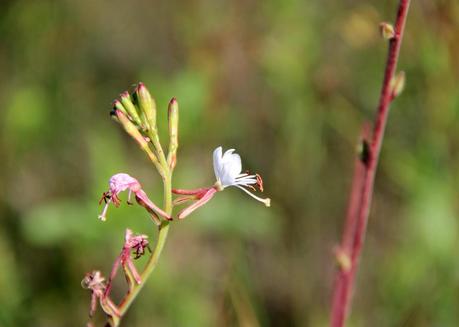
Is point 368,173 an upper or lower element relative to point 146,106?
lower

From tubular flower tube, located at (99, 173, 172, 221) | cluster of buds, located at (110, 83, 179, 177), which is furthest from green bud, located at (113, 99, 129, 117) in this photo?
tubular flower tube, located at (99, 173, 172, 221)

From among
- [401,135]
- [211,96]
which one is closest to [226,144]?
[211,96]

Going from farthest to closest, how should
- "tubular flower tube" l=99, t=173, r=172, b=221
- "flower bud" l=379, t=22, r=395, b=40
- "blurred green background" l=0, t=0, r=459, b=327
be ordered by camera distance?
"blurred green background" l=0, t=0, r=459, b=327 < "flower bud" l=379, t=22, r=395, b=40 < "tubular flower tube" l=99, t=173, r=172, b=221

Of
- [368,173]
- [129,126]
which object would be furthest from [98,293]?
[368,173]

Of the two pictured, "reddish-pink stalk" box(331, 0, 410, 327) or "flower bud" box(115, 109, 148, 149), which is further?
"reddish-pink stalk" box(331, 0, 410, 327)

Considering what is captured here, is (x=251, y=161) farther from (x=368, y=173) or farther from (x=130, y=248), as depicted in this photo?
(x=130, y=248)

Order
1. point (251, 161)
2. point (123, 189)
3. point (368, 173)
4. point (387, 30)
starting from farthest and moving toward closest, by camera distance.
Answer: point (251, 161) → point (368, 173) → point (387, 30) → point (123, 189)

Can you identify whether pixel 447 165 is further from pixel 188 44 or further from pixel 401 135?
pixel 188 44

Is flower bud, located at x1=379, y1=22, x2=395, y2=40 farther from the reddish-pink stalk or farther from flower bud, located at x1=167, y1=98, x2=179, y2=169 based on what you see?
flower bud, located at x1=167, y1=98, x2=179, y2=169

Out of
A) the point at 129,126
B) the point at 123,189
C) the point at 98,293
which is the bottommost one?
the point at 98,293
